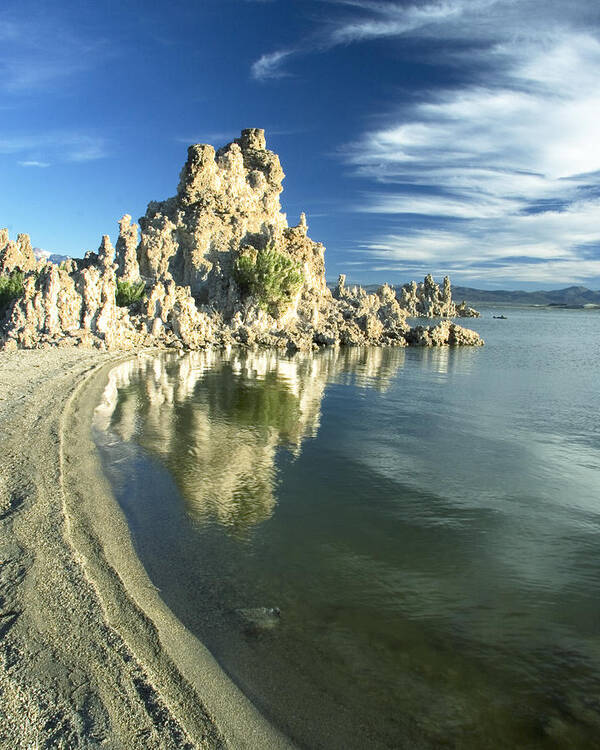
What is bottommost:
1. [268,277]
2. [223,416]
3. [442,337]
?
[223,416]

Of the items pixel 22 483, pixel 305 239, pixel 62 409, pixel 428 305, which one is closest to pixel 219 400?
pixel 62 409

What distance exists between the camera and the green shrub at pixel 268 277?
197 ft

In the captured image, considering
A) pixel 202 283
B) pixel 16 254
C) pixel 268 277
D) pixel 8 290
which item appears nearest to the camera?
pixel 8 290

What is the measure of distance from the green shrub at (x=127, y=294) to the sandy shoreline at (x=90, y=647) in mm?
41870

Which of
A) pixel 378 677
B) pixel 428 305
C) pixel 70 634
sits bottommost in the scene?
pixel 378 677

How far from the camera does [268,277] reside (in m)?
59.6

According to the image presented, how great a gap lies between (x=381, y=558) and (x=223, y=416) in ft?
42.8

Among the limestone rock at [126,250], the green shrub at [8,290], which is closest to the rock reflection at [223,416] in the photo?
the green shrub at [8,290]

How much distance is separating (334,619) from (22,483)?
7905 mm

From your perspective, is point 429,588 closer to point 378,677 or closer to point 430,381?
point 378,677

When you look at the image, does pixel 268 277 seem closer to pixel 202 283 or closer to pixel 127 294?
pixel 202 283

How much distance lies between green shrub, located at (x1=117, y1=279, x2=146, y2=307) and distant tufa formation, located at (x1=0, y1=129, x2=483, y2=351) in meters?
0.50

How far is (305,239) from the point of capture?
2830 inches

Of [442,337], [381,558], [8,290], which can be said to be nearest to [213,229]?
[8,290]
